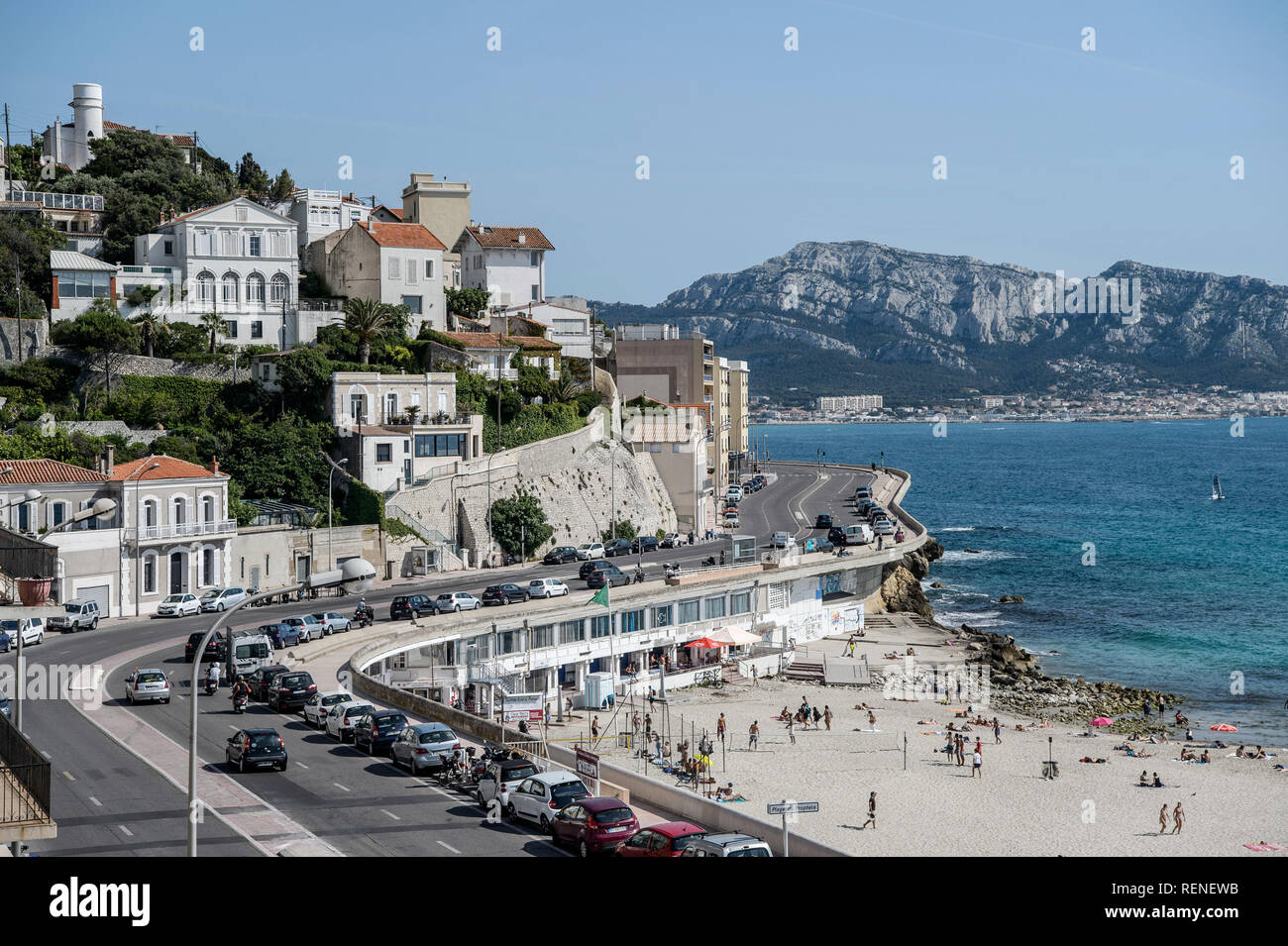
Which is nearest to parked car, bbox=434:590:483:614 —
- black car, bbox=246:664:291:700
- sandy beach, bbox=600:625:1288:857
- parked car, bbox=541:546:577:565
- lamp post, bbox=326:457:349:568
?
sandy beach, bbox=600:625:1288:857

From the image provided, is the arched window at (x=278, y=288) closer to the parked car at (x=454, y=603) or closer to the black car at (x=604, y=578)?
the black car at (x=604, y=578)

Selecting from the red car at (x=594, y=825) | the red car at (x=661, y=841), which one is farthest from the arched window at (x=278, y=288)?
the red car at (x=661, y=841)

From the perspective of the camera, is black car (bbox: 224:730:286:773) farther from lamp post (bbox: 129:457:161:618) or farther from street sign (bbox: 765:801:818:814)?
lamp post (bbox: 129:457:161:618)

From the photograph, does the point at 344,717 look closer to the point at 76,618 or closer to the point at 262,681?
the point at 262,681

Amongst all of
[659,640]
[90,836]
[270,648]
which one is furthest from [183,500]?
[90,836]
